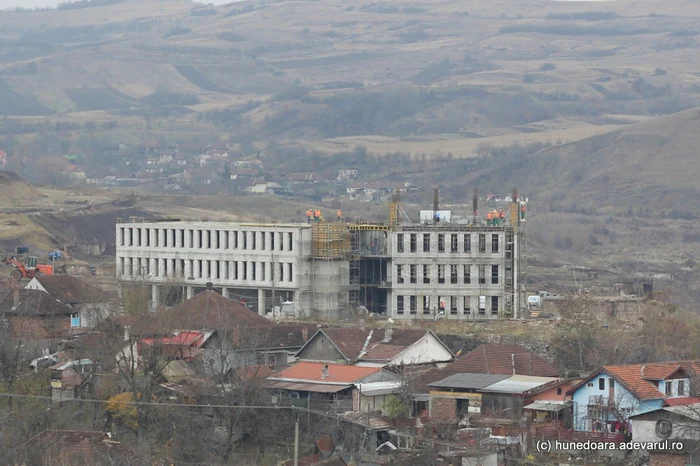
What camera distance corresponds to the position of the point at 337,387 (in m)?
55.6

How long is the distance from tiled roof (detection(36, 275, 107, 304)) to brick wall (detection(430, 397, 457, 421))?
26.8m

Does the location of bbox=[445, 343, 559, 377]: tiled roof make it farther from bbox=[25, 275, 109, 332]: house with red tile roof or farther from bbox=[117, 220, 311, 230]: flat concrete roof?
bbox=[117, 220, 311, 230]: flat concrete roof

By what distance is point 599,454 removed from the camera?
153 ft

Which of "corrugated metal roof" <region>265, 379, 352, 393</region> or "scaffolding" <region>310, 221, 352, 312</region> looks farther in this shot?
"scaffolding" <region>310, 221, 352, 312</region>

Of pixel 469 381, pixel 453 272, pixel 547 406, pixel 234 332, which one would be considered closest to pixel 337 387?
pixel 469 381

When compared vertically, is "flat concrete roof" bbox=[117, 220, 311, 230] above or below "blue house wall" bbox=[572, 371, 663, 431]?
above

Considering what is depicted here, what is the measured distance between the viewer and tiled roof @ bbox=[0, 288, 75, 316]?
73.0 m

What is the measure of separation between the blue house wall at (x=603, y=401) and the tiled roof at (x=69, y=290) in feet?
104

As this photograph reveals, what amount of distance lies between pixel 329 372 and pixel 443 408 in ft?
19.5

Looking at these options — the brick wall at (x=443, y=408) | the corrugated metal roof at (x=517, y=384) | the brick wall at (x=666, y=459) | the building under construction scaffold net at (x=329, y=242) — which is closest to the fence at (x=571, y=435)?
the brick wall at (x=666, y=459)

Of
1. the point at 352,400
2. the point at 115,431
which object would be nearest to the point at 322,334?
the point at 352,400

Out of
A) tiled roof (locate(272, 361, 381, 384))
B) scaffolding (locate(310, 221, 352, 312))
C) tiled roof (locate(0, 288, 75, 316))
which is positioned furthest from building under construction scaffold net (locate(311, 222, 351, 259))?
tiled roof (locate(272, 361, 381, 384))

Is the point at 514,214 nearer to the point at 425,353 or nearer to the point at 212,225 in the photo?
the point at 212,225

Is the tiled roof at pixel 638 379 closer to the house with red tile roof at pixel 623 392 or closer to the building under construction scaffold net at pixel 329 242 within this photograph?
the house with red tile roof at pixel 623 392
